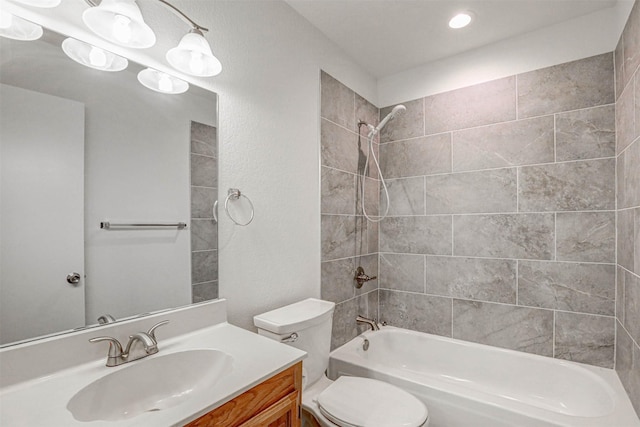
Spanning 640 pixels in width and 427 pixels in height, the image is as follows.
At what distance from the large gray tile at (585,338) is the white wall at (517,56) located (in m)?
1.62

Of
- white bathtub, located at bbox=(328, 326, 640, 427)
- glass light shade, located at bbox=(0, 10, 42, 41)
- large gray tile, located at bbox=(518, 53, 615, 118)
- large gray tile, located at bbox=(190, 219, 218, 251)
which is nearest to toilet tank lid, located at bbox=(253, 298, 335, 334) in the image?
large gray tile, located at bbox=(190, 219, 218, 251)

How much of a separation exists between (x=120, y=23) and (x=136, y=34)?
0.17 feet

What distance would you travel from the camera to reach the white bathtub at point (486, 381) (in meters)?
1.51

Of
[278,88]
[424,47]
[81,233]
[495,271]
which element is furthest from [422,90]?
[81,233]

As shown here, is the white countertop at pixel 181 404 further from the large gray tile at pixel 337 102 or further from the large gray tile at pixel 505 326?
the large gray tile at pixel 505 326

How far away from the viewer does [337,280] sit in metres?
2.19

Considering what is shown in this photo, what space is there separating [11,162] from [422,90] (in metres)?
2.51

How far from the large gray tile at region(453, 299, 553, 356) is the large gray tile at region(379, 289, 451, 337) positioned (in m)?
0.08

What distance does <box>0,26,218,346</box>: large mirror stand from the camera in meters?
0.91

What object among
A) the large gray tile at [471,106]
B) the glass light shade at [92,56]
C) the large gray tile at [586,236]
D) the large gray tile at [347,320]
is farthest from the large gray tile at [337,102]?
the large gray tile at [586,236]

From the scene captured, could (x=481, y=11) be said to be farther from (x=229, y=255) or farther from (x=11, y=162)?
(x=11, y=162)

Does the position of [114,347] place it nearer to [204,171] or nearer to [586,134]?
[204,171]

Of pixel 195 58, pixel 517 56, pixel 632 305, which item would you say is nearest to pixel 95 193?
pixel 195 58

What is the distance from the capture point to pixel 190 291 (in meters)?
1.33
